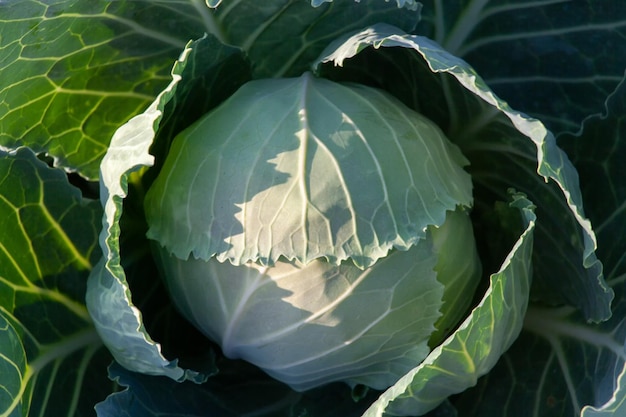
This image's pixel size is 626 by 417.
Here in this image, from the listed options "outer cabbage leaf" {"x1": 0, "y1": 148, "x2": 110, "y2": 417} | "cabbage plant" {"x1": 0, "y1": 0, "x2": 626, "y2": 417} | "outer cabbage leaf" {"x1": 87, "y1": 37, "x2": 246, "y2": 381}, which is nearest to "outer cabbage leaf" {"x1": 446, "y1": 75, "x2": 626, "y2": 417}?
"cabbage plant" {"x1": 0, "y1": 0, "x2": 626, "y2": 417}

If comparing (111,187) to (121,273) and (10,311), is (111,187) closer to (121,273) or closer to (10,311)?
(121,273)

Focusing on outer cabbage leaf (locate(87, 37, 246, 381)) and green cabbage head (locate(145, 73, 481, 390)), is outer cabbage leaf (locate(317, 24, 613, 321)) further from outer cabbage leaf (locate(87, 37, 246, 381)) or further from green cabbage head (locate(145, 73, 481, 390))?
outer cabbage leaf (locate(87, 37, 246, 381))

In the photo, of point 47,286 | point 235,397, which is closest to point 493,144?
point 235,397

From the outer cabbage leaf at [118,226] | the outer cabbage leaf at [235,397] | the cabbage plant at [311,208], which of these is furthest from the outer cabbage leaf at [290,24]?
Answer: the outer cabbage leaf at [235,397]

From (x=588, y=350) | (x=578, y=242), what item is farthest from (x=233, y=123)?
(x=588, y=350)

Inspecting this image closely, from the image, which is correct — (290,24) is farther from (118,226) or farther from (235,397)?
(235,397)
